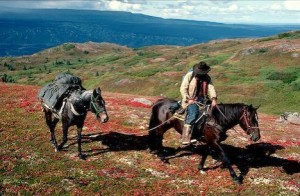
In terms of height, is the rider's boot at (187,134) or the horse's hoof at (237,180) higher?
the rider's boot at (187,134)

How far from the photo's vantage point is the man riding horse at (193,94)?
16250 millimetres

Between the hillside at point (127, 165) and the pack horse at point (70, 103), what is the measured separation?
64.6 inches

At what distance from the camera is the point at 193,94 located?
1653 centimetres

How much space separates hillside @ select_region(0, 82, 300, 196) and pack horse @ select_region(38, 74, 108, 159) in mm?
1641

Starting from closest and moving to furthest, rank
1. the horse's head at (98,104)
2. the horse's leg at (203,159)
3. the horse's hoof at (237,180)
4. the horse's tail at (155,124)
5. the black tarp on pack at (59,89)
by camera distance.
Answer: the horse's hoof at (237,180) < the horse's head at (98,104) < the horse's leg at (203,159) < the horse's tail at (155,124) < the black tarp on pack at (59,89)

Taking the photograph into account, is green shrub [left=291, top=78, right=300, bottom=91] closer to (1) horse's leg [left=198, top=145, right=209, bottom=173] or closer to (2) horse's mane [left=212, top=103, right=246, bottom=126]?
(1) horse's leg [left=198, top=145, right=209, bottom=173]

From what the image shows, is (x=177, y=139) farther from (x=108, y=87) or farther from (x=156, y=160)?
(x=108, y=87)

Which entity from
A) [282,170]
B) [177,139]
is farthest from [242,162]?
[177,139]

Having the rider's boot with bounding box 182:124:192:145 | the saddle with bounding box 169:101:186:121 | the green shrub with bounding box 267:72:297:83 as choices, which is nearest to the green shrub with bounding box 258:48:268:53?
the green shrub with bounding box 267:72:297:83

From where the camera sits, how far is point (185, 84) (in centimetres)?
1636

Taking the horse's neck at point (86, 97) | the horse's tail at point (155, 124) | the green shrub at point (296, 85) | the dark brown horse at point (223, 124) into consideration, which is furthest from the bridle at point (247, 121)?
the green shrub at point (296, 85)

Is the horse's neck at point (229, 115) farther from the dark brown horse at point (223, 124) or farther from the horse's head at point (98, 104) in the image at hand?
the horse's head at point (98, 104)

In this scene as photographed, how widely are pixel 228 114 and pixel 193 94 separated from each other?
6.60 ft

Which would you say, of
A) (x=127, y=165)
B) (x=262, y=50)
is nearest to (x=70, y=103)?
(x=127, y=165)
